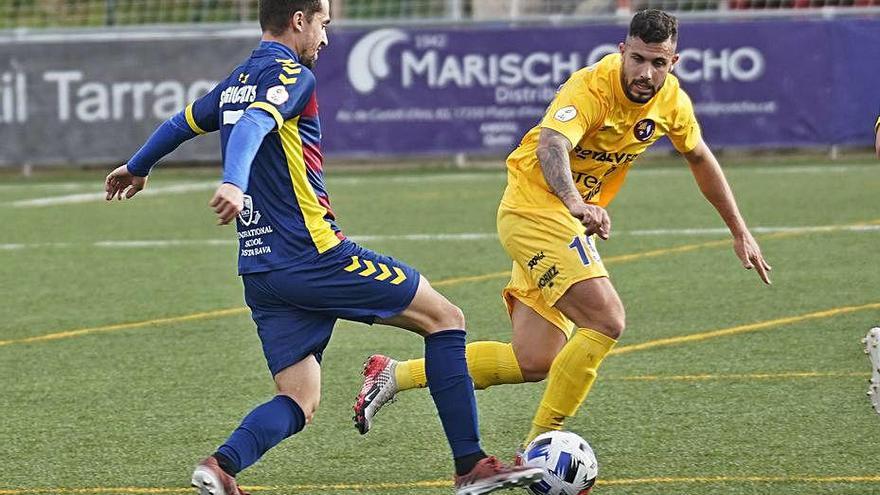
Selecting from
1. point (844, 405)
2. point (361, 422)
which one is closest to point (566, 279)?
point (361, 422)

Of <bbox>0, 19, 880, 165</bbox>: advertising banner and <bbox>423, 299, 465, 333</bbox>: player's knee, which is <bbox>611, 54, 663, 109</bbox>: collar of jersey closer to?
<bbox>423, 299, 465, 333</bbox>: player's knee

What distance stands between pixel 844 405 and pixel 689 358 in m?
1.34

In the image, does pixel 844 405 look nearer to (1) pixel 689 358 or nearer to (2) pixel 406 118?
(1) pixel 689 358

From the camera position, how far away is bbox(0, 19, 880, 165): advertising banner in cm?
1816

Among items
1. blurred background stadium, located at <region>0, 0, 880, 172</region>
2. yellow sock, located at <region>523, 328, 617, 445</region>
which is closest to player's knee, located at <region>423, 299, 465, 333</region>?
yellow sock, located at <region>523, 328, 617, 445</region>

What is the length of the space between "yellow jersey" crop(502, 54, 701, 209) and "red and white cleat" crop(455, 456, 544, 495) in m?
1.44

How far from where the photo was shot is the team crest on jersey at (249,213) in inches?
207

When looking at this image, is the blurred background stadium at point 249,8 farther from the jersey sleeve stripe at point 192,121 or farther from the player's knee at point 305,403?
the player's knee at point 305,403

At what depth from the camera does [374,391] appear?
6.68 m

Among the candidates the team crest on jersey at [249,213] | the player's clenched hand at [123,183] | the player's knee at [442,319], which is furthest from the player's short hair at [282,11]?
the player's knee at [442,319]

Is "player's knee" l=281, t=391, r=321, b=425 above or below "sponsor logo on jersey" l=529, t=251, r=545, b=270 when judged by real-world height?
below

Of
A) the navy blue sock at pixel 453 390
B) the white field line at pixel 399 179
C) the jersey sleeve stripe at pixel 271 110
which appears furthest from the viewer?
the white field line at pixel 399 179

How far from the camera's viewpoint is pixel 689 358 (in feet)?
27.0

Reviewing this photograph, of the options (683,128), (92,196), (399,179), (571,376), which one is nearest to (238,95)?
(571,376)
